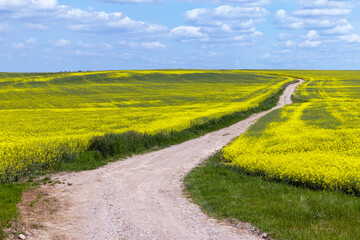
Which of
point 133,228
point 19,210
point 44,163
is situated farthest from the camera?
point 44,163

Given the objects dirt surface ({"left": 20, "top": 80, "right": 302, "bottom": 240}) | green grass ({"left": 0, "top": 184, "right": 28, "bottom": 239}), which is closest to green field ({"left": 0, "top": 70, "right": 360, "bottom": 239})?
green grass ({"left": 0, "top": 184, "right": 28, "bottom": 239})

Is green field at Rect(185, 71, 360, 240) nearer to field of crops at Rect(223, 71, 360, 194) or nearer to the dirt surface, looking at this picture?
field of crops at Rect(223, 71, 360, 194)

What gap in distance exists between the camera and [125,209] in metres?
11.6

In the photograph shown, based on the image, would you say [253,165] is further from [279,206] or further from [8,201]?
[8,201]

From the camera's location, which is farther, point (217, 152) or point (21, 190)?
point (217, 152)

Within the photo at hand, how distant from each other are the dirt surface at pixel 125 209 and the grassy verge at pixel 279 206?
55 cm

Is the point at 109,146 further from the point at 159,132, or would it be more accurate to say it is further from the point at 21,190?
the point at 21,190

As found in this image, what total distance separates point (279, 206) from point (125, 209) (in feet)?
16.1

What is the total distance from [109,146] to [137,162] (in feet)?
8.90

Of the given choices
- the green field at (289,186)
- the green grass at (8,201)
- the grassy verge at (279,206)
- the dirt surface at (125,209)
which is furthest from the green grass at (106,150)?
the grassy verge at (279,206)

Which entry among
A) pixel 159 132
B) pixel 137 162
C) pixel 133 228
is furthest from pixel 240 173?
pixel 159 132

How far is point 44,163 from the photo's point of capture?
57.9 ft

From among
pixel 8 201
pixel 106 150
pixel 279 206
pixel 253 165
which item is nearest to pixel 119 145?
pixel 106 150

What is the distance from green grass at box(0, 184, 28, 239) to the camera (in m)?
9.92
